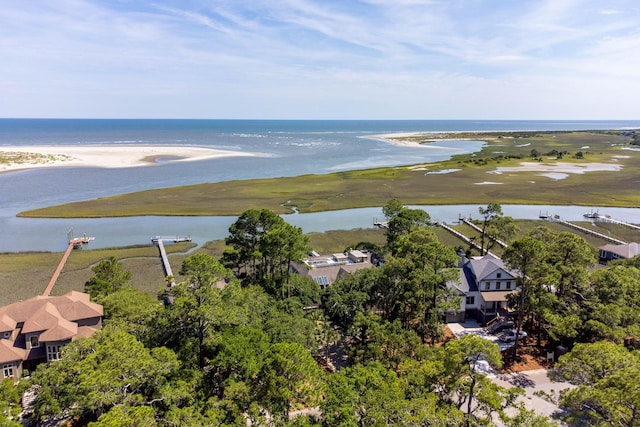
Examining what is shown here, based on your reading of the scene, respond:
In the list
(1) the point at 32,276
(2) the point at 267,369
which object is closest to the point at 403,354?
(2) the point at 267,369

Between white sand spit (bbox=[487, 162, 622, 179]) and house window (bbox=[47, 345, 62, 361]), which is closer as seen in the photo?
house window (bbox=[47, 345, 62, 361])

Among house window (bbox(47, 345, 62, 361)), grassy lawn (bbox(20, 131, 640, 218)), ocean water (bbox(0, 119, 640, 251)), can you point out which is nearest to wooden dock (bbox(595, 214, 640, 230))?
grassy lawn (bbox(20, 131, 640, 218))

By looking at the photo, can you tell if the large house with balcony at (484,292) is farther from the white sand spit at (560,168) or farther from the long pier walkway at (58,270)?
the white sand spit at (560,168)

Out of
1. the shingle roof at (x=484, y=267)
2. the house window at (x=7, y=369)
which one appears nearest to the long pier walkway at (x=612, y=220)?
the shingle roof at (x=484, y=267)

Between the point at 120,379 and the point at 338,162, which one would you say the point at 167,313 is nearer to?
the point at 120,379

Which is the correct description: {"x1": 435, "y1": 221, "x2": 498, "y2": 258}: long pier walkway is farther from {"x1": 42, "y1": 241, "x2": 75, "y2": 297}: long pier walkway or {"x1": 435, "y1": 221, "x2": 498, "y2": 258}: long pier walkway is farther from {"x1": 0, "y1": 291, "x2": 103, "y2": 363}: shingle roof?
{"x1": 42, "y1": 241, "x2": 75, "y2": 297}: long pier walkway

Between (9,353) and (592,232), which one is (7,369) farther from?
(592,232)
